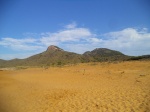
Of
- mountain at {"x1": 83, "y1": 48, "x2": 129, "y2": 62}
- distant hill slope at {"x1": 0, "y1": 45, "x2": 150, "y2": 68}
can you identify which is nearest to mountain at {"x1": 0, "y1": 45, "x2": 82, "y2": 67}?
distant hill slope at {"x1": 0, "y1": 45, "x2": 150, "y2": 68}

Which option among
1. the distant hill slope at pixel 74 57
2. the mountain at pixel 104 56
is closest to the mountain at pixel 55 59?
the distant hill slope at pixel 74 57

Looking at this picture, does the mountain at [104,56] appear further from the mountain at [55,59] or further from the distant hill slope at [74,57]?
the mountain at [55,59]

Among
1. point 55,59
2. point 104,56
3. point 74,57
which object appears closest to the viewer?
point 104,56

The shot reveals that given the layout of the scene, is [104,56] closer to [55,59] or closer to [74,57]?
[74,57]

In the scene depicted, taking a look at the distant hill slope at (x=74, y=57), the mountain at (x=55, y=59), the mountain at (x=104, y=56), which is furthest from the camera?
the mountain at (x=55, y=59)

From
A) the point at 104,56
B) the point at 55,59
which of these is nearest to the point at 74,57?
the point at 55,59

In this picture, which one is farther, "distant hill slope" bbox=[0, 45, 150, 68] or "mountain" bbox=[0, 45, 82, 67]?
"mountain" bbox=[0, 45, 82, 67]

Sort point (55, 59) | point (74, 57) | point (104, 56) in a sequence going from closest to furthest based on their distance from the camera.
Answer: point (104, 56) → point (74, 57) → point (55, 59)

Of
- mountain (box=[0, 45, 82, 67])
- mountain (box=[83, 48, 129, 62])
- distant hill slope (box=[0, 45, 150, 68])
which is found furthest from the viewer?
mountain (box=[0, 45, 82, 67])

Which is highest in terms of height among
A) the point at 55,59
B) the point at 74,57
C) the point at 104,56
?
the point at 74,57

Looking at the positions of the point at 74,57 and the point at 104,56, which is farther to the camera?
the point at 74,57

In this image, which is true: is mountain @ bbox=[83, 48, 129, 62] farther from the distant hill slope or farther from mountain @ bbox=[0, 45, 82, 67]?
mountain @ bbox=[0, 45, 82, 67]

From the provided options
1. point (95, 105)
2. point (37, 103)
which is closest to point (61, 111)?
point (95, 105)

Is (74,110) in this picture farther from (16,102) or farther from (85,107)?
(16,102)
